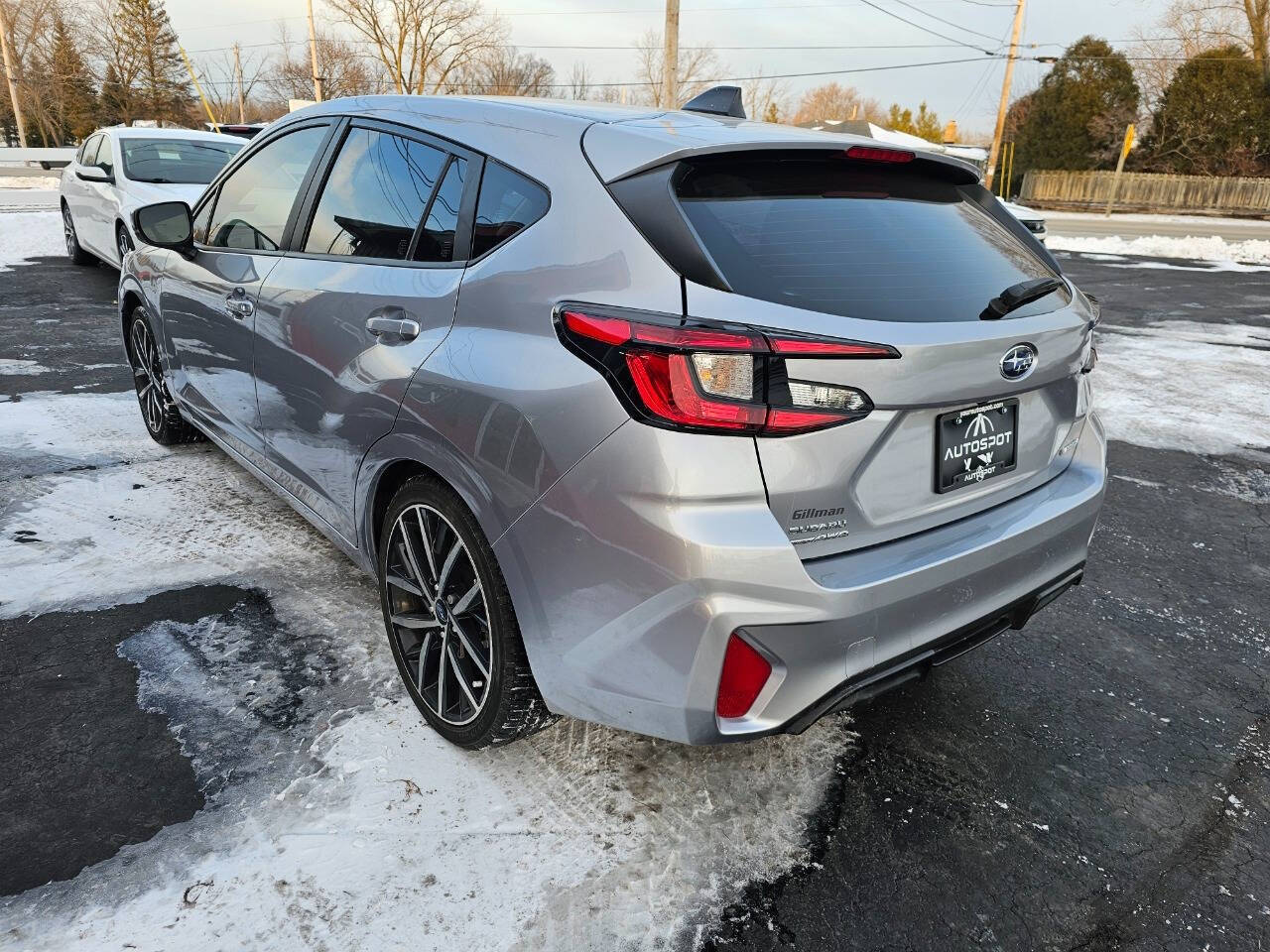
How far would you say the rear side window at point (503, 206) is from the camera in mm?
2168

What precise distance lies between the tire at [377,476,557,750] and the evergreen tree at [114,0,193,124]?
64036mm

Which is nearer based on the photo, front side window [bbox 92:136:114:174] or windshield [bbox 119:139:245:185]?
windshield [bbox 119:139:245:185]

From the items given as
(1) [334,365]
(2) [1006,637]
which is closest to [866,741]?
(2) [1006,637]

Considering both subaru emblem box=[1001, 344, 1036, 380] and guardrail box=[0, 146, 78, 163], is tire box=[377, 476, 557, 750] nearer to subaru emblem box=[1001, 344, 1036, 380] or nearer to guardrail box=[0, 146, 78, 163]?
subaru emblem box=[1001, 344, 1036, 380]

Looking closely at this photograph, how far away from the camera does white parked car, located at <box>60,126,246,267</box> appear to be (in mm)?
8383

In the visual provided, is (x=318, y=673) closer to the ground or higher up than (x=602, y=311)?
closer to the ground

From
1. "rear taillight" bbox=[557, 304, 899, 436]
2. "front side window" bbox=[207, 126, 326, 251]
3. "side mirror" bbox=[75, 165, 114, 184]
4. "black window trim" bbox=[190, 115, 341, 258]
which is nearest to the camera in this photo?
"rear taillight" bbox=[557, 304, 899, 436]

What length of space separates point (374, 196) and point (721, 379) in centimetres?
155

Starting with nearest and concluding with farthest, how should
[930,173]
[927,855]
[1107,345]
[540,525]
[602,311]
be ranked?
[602,311], [540,525], [927,855], [930,173], [1107,345]

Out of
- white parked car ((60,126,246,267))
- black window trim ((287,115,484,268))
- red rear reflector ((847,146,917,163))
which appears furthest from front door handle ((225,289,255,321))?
white parked car ((60,126,246,267))

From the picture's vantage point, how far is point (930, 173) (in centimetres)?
256

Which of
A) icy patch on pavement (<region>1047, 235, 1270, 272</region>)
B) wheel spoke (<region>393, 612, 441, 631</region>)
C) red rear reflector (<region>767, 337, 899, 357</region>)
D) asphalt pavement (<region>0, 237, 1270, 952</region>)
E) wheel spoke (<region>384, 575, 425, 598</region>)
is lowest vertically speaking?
icy patch on pavement (<region>1047, 235, 1270, 272</region>)

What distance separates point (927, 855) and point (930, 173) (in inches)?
73.4

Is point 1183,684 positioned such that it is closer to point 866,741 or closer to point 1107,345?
point 866,741
